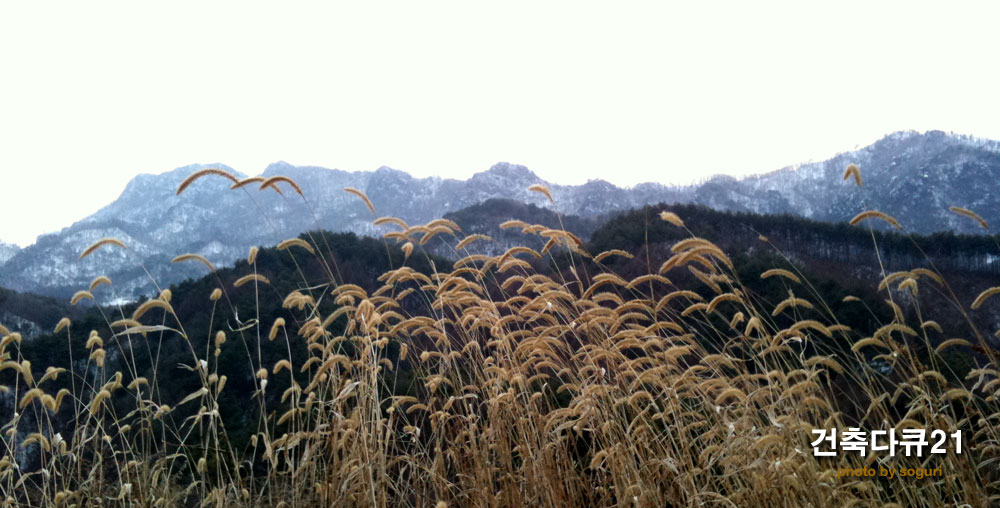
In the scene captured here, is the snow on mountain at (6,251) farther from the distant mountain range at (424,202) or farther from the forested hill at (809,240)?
the forested hill at (809,240)

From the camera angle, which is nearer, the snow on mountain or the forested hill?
the forested hill

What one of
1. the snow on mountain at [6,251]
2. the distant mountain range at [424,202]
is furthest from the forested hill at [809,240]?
the snow on mountain at [6,251]

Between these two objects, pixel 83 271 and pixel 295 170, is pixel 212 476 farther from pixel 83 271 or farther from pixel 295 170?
pixel 295 170

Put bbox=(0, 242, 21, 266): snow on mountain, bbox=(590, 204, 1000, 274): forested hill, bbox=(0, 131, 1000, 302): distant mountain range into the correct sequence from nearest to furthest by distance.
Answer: bbox=(590, 204, 1000, 274): forested hill, bbox=(0, 131, 1000, 302): distant mountain range, bbox=(0, 242, 21, 266): snow on mountain

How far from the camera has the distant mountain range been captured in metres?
61.4

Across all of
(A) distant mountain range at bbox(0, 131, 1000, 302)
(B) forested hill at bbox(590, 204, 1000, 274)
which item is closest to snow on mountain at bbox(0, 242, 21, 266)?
(A) distant mountain range at bbox(0, 131, 1000, 302)

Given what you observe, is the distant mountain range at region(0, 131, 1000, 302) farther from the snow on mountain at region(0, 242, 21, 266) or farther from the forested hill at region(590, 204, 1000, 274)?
the forested hill at region(590, 204, 1000, 274)

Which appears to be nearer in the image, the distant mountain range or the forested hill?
the forested hill

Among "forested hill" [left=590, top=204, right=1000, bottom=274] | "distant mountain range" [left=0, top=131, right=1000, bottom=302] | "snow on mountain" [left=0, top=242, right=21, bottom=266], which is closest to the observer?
"forested hill" [left=590, top=204, right=1000, bottom=274]

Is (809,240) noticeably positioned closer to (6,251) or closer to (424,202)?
(424,202)

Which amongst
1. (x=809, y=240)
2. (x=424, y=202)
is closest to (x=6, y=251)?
(x=424, y=202)

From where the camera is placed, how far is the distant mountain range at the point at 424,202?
201 feet

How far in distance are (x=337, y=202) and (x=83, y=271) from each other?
43.7 m

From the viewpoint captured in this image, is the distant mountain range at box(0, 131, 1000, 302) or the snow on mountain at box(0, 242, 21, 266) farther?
the snow on mountain at box(0, 242, 21, 266)
